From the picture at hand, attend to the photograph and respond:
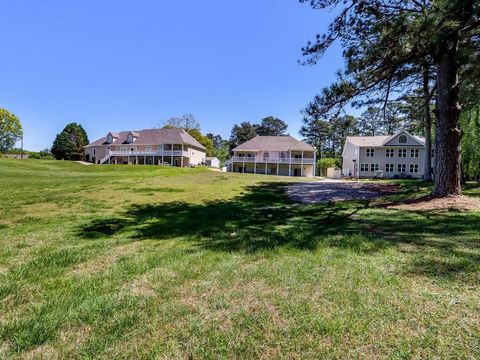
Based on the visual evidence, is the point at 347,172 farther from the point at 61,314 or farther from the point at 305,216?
the point at 61,314

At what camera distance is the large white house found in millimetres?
39688

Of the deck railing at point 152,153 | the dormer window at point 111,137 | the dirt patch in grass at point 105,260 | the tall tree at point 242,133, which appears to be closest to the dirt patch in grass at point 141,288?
the dirt patch in grass at point 105,260

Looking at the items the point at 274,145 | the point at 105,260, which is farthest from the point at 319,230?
the point at 274,145

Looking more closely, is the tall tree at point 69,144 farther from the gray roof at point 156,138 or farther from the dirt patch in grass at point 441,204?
the dirt patch in grass at point 441,204

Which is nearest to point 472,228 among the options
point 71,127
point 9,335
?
point 9,335

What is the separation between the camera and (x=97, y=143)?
51.1 meters

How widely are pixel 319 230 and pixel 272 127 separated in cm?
7957

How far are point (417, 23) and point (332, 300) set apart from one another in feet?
23.4

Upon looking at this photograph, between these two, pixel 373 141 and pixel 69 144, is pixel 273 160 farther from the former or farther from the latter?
pixel 69 144

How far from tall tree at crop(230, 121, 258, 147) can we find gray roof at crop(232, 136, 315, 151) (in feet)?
99.6

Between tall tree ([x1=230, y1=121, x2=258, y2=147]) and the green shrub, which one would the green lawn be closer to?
the green shrub

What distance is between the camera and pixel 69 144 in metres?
55.8

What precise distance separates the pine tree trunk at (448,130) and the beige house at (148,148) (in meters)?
39.3

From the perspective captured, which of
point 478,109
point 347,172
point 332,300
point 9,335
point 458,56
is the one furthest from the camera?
point 347,172
